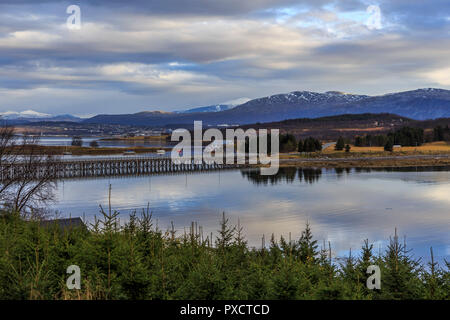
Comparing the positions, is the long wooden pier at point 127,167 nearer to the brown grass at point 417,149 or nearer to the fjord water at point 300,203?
the fjord water at point 300,203

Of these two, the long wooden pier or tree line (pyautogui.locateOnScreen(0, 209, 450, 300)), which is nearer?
tree line (pyautogui.locateOnScreen(0, 209, 450, 300))

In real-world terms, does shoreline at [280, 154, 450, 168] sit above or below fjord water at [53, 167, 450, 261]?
above

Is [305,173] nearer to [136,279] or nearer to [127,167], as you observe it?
[127,167]

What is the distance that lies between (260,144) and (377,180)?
230 ft

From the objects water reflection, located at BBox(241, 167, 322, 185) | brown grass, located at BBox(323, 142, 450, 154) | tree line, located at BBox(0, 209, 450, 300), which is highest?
tree line, located at BBox(0, 209, 450, 300)

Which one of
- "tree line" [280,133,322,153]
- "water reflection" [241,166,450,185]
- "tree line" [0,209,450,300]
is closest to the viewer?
"tree line" [0,209,450,300]

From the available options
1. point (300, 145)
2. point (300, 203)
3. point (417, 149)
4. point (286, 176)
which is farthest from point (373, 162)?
point (300, 203)

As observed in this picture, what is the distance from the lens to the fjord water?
3212 cm

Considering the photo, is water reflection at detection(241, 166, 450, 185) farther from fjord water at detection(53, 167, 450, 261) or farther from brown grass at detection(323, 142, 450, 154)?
brown grass at detection(323, 142, 450, 154)

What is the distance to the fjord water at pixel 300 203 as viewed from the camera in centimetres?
3212

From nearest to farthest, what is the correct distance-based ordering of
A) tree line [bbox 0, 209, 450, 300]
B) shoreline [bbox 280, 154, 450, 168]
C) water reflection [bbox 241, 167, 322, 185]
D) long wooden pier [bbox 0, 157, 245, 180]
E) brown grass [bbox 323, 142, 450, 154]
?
tree line [bbox 0, 209, 450, 300] → water reflection [bbox 241, 167, 322, 185] → long wooden pier [bbox 0, 157, 245, 180] → shoreline [bbox 280, 154, 450, 168] → brown grass [bbox 323, 142, 450, 154]

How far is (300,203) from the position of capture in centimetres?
4653

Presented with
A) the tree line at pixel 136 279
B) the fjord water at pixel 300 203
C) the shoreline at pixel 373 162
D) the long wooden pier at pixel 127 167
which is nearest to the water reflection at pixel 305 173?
the fjord water at pixel 300 203

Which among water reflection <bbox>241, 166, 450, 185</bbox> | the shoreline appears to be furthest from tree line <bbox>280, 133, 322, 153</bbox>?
water reflection <bbox>241, 166, 450, 185</bbox>
